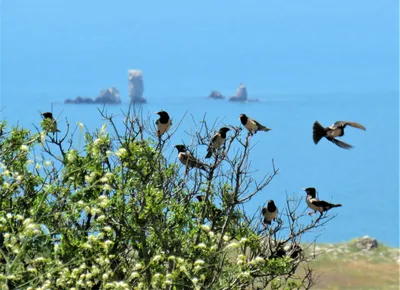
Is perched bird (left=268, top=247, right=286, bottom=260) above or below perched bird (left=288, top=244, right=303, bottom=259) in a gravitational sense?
below

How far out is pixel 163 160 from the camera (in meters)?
11.2

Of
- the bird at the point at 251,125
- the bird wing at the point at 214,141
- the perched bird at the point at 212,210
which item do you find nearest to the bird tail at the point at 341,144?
the bird at the point at 251,125

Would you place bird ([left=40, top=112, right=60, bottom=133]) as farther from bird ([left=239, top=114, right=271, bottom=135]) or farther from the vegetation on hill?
bird ([left=239, top=114, right=271, bottom=135])

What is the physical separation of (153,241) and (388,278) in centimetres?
2091

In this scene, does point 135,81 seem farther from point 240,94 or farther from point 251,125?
point 251,125

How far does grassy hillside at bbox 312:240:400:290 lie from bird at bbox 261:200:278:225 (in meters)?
15.4

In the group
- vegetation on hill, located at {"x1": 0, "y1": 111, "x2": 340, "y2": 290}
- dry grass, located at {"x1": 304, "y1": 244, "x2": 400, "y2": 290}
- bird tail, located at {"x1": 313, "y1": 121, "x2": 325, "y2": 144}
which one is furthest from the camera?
dry grass, located at {"x1": 304, "y1": 244, "x2": 400, "y2": 290}

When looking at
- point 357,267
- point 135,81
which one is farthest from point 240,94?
point 357,267

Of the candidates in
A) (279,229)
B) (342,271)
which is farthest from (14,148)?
(342,271)

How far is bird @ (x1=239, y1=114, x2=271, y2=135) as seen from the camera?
11891 millimetres

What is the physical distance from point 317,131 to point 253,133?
49.8 inches

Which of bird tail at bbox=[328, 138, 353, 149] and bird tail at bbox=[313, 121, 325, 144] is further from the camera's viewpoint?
bird tail at bbox=[313, 121, 325, 144]

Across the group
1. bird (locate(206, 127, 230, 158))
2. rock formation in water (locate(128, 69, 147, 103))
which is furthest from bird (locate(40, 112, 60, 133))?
rock formation in water (locate(128, 69, 147, 103))

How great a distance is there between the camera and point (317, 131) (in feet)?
41.3
